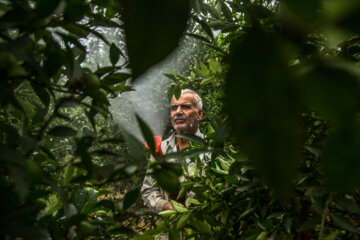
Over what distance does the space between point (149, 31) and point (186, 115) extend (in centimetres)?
213

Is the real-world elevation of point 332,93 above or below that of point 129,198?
above

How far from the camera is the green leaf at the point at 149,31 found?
11cm

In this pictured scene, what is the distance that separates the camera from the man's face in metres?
2.23

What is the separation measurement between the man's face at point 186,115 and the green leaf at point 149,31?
210 centimetres

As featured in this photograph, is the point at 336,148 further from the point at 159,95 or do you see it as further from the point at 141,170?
the point at 159,95

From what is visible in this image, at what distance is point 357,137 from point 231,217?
43 centimetres

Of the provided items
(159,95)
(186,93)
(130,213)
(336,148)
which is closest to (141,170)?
(130,213)

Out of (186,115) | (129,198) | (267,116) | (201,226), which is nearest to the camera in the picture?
(267,116)

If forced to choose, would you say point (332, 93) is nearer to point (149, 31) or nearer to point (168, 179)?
point (149, 31)

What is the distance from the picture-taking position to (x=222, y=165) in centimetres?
59

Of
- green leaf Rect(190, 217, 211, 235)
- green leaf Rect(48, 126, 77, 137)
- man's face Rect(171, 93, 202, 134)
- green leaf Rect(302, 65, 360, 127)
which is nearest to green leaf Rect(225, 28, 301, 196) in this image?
green leaf Rect(302, 65, 360, 127)

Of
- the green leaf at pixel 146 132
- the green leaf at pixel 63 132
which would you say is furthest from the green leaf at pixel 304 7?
the green leaf at pixel 63 132

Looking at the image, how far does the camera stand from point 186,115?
223 centimetres

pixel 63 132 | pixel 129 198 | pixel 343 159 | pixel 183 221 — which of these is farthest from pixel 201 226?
pixel 343 159
